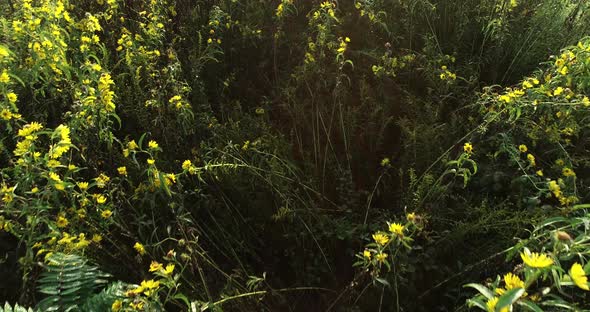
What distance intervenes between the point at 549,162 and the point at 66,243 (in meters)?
2.14

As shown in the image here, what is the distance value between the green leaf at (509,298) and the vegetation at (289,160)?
23 cm

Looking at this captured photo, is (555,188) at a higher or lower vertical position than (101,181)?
higher

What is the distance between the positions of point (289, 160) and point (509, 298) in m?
1.48

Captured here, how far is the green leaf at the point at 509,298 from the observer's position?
754mm

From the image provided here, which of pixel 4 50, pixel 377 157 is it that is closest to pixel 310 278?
pixel 377 157

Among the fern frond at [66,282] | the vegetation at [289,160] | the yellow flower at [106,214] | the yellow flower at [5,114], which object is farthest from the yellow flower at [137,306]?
the yellow flower at [5,114]

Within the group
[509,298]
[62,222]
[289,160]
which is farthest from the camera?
[289,160]

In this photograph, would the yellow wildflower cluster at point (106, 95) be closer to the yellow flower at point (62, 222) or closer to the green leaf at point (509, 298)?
the yellow flower at point (62, 222)

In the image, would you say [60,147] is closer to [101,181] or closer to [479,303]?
[101,181]

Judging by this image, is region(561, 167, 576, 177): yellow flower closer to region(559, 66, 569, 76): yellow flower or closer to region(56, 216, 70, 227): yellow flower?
region(559, 66, 569, 76): yellow flower

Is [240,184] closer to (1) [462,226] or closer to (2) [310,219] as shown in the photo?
(2) [310,219]

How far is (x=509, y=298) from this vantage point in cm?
77

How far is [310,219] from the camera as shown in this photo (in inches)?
74.2

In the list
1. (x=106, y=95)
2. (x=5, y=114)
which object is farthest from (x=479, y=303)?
(x=5, y=114)
